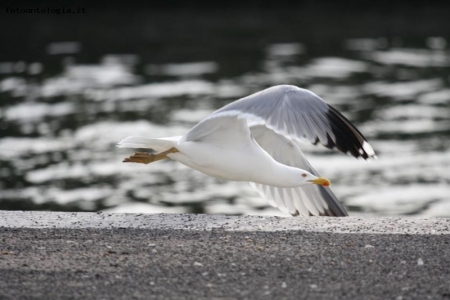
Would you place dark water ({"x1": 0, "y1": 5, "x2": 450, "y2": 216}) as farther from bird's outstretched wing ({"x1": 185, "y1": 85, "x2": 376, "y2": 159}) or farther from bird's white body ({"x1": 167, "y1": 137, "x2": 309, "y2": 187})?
bird's outstretched wing ({"x1": 185, "y1": 85, "x2": 376, "y2": 159})

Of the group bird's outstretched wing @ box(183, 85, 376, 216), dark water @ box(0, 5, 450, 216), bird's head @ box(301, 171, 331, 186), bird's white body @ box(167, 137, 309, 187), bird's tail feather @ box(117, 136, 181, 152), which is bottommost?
dark water @ box(0, 5, 450, 216)

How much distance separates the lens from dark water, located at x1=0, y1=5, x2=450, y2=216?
11414 millimetres

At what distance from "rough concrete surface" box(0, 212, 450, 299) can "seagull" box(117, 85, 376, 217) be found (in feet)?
0.92

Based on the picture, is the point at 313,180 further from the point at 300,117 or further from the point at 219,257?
the point at 219,257

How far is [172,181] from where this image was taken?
11953 mm

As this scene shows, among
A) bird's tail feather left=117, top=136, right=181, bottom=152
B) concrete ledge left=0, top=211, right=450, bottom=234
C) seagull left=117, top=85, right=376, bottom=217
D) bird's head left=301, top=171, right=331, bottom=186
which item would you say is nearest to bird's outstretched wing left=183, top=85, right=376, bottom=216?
seagull left=117, top=85, right=376, bottom=217

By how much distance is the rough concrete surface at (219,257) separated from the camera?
403 centimetres

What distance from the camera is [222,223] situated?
512cm

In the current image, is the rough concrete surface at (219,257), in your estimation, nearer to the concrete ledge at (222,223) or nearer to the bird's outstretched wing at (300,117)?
the concrete ledge at (222,223)

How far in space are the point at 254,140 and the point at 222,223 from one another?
0.59 m

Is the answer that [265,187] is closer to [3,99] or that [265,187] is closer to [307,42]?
[3,99]

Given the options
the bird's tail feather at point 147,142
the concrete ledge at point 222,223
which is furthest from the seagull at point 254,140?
the concrete ledge at point 222,223

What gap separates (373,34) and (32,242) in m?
15.9

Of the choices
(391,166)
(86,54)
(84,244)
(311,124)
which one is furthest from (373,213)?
(86,54)
